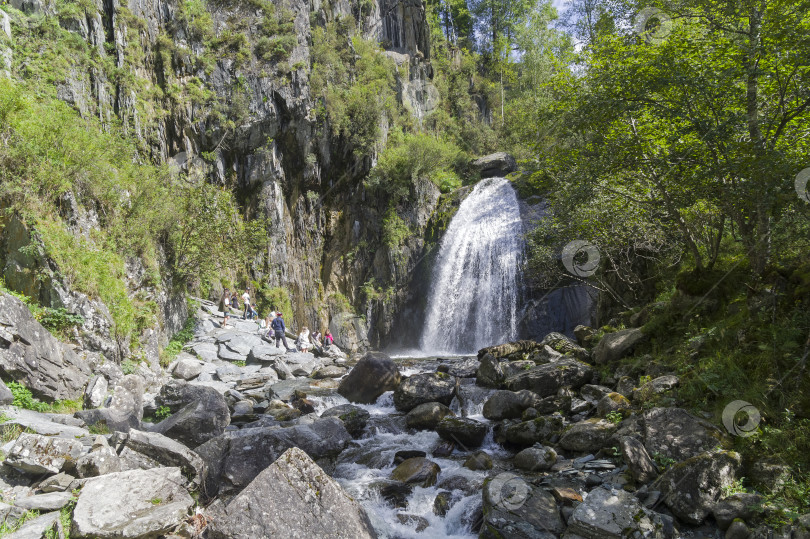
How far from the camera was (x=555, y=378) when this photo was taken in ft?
34.6

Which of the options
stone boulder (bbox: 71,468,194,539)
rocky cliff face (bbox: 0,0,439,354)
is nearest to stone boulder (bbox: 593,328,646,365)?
stone boulder (bbox: 71,468,194,539)

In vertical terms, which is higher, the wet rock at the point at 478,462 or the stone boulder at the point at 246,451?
the stone boulder at the point at 246,451

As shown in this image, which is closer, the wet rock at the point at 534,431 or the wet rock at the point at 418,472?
the wet rock at the point at 418,472

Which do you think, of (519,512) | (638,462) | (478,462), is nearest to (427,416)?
(478,462)

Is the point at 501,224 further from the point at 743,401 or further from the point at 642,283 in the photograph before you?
the point at 743,401

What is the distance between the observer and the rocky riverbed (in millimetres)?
4820

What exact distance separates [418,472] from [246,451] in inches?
108

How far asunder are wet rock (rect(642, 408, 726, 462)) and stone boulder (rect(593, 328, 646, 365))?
408 cm

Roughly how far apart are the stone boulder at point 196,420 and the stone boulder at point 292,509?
3224mm

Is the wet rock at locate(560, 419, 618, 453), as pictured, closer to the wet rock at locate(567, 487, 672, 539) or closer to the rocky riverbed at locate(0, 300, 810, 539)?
the rocky riverbed at locate(0, 300, 810, 539)

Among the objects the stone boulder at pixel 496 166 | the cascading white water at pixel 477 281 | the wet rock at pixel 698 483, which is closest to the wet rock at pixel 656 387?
the wet rock at pixel 698 483

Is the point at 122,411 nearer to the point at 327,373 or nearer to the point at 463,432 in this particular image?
the point at 463,432

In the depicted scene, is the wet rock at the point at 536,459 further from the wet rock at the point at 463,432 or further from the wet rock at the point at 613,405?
the wet rock at the point at 613,405

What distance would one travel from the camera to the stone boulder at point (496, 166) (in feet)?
101
